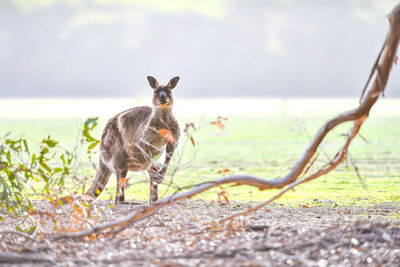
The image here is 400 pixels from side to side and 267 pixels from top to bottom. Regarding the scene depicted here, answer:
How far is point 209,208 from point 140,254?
3.07 metres

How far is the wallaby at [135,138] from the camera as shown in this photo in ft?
25.2

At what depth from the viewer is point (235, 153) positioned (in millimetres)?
15570

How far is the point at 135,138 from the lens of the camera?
7.83 m

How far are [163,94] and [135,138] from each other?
26.7 inches

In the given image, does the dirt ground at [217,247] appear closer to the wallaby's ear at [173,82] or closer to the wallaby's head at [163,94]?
the wallaby's head at [163,94]

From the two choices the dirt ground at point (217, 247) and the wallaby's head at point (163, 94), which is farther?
the wallaby's head at point (163, 94)

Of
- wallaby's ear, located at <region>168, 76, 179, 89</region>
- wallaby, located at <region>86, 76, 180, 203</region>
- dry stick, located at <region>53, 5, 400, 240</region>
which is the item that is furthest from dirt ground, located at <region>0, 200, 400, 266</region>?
wallaby's ear, located at <region>168, 76, 179, 89</region>

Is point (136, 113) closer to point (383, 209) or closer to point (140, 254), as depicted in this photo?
point (383, 209)

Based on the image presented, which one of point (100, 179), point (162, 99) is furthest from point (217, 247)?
point (100, 179)

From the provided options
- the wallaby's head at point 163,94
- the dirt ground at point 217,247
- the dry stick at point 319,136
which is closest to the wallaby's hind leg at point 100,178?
the wallaby's head at point 163,94

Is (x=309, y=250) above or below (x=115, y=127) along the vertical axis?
below

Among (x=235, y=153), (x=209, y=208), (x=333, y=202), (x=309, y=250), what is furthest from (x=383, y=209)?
(x=235, y=153)

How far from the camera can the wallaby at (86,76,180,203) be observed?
7695mm

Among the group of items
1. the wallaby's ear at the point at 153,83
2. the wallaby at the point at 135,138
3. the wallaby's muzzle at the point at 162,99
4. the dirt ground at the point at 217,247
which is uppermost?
the wallaby's ear at the point at 153,83
